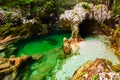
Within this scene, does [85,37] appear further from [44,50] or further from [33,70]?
[33,70]

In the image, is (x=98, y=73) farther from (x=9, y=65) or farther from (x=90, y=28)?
(x=90, y=28)

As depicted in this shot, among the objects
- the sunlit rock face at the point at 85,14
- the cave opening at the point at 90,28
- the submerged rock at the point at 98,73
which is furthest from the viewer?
the cave opening at the point at 90,28

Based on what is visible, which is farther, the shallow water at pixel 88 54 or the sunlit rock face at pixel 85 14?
the sunlit rock face at pixel 85 14

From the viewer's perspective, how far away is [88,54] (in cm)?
1906

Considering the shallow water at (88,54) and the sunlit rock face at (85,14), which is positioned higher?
the sunlit rock face at (85,14)

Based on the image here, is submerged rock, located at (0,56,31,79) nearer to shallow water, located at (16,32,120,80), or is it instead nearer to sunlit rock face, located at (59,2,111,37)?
shallow water, located at (16,32,120,80)

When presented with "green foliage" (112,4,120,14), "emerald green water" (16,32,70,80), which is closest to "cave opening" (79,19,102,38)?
"emerald green water" (16,32,70,80)

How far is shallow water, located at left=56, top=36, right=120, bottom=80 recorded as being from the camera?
16.5 m

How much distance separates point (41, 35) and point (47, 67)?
908 cm

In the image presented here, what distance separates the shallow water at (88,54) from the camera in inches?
648

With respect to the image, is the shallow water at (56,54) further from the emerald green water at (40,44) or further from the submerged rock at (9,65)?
the submerged rock at (9,65)

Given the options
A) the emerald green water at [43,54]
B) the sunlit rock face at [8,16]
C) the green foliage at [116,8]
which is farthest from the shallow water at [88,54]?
the sunlit rock face at [8,16]

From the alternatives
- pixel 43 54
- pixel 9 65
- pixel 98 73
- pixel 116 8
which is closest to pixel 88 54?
pixel 43 54

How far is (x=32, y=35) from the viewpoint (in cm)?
2570
